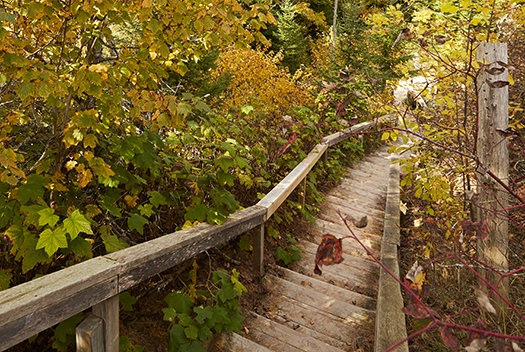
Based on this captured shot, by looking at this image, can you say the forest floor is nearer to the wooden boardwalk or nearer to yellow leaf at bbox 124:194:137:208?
the wooden boardwalk

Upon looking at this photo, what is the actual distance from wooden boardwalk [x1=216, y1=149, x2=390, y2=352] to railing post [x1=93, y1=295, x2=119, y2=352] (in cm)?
117

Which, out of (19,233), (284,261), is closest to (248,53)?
(284,261)

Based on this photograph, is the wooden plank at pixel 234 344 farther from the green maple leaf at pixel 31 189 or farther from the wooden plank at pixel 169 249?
the green maple leaf at pixel 31 189

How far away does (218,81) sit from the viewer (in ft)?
31.6

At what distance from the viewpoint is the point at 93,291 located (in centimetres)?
196

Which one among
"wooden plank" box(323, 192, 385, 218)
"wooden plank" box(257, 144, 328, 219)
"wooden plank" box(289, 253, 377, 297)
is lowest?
"wooden plank" box(289, 253, 377, 297)

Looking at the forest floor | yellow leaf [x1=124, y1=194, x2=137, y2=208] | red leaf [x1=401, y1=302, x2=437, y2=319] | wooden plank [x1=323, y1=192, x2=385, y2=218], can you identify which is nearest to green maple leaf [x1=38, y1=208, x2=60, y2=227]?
yellow leaf [x1=124, y1=194, x2=137, y2=208]

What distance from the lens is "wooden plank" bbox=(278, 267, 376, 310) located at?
3.97 meters

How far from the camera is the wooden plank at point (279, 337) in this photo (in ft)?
10.6

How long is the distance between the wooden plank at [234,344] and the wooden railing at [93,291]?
84cm

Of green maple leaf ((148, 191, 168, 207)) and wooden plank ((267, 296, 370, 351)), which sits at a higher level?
green maple leaf ((148, 191, 168, 207))

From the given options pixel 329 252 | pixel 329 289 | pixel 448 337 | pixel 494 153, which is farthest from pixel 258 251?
pixel 448 337

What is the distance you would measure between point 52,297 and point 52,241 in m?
0.48

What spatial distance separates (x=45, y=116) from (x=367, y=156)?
890 centimetres
